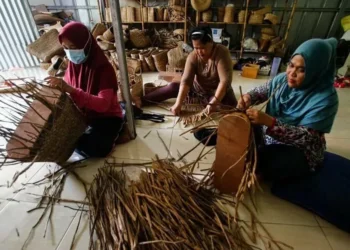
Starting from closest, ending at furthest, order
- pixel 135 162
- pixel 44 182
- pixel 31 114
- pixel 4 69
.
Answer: pixel 31 114, pixel 44 182, pixel 135 162, pixel 4 69

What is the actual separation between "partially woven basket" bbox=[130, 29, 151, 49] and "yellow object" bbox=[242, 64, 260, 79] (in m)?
1.74

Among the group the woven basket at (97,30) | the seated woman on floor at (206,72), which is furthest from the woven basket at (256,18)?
the woven basket at (97,30)

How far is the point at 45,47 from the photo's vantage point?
132 inches

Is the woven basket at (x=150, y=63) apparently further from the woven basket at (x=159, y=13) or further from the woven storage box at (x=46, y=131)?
the woven storage box at (x=46, y=131)

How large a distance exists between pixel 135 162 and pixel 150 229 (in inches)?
25.2

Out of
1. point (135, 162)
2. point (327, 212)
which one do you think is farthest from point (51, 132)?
point (327, 212)

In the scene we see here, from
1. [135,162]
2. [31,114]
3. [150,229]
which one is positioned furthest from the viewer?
[135,162]

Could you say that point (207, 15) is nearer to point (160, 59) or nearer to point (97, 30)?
point (160, 59)

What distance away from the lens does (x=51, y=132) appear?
1.13m

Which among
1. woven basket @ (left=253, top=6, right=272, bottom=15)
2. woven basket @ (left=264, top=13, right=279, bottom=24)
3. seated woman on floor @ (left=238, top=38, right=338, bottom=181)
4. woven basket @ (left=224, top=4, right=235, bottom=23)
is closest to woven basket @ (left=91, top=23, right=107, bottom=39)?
woven basket @ (left=224, top=4, right=235, bottom=23)

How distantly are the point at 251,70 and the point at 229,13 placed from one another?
40.3 inches

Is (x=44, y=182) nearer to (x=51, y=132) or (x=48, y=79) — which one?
(x=51, y=132)

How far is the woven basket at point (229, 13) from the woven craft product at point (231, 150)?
301cm

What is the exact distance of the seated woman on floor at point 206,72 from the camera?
1743mm
